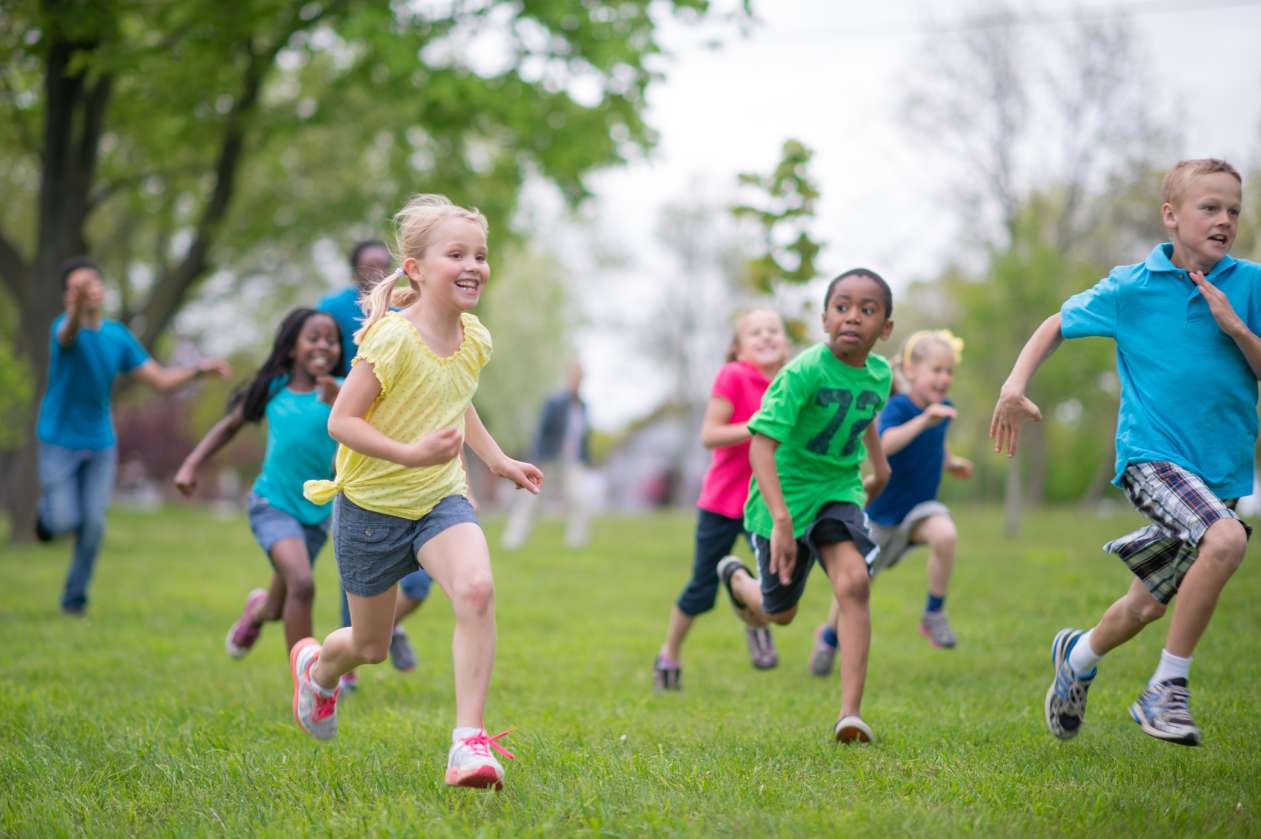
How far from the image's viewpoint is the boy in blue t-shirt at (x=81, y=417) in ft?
28.0

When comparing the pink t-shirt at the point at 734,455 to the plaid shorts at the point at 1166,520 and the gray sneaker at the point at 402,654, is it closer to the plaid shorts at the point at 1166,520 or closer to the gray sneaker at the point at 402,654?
the gray sneaker at the point at 402,654

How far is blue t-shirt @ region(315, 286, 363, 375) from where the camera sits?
682 cm

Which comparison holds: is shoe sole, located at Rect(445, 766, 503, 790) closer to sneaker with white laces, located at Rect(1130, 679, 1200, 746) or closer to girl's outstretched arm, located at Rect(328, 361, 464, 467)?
girl's outstretched arm, located at Rect(328, 361, 464, 467)

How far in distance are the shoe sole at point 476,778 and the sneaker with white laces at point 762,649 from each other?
11.7 ft

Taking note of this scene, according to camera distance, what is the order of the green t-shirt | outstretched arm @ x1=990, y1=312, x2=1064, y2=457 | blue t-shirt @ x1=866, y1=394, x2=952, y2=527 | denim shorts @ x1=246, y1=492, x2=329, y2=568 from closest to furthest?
outstretched arm @ x1=990, y1=312, x2=1064, y2=457, the green t-shirt, denim shorts @ x1=246, y1=492, x2=329, y2=568, blue t-shirt @ x1=866, y1=394, x2=952, y2=527

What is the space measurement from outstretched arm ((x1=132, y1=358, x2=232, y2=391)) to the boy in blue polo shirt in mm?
4858

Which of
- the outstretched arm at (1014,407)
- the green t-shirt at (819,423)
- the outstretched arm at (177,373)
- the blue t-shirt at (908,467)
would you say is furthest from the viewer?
the outstretched arm at (177,373)

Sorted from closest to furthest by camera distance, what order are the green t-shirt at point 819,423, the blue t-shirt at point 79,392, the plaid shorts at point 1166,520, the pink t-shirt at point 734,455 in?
the plaid shorts at point 1166,520, the green t-shirt at point 819,423, the pink t-shirt at point 734,455, the blue t-shirt at point 79,392

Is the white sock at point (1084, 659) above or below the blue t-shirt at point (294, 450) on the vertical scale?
below

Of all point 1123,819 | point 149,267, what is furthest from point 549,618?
point 149,267

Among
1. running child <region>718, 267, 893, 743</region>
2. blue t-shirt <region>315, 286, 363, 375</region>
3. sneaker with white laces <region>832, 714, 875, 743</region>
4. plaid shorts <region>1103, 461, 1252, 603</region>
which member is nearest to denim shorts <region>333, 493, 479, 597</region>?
running child <region>718, 267, 893, 743</region>

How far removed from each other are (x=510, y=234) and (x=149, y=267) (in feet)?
42.3

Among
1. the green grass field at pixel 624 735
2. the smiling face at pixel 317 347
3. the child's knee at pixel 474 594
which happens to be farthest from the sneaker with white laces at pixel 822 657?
the child's knee at pixel 474 594

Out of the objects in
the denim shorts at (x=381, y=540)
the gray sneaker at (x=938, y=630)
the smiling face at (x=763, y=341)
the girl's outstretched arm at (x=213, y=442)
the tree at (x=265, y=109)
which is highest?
the tree at (x=265, y=109)
